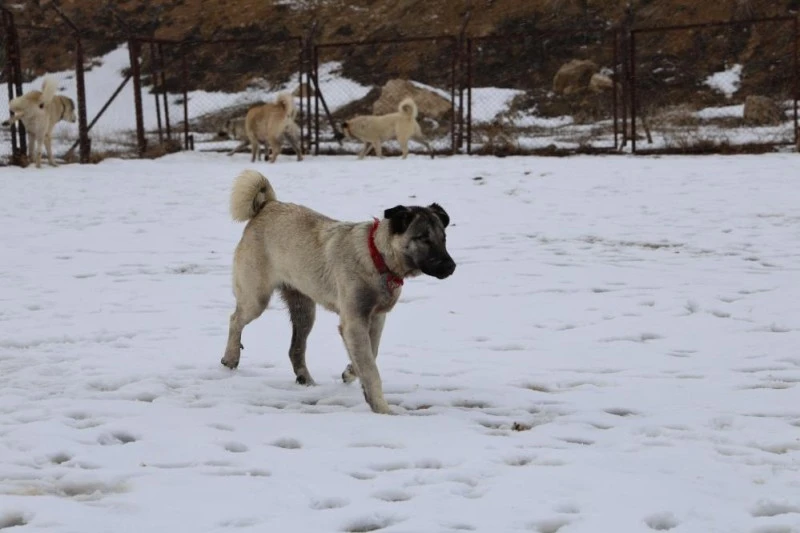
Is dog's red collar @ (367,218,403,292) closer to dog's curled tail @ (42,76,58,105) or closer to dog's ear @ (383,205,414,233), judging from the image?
dog's ear @ (383,205,414,233)

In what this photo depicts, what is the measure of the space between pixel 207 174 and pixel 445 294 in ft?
32.5

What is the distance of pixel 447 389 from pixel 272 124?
15.1m

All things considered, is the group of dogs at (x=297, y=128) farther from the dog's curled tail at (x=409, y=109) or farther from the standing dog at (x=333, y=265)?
the standing dog at (x=333, y=265)

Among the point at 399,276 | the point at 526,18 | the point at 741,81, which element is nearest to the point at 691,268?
the point at 399,276

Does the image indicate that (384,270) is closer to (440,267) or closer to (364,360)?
(440,267)

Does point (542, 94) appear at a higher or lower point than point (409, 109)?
higher

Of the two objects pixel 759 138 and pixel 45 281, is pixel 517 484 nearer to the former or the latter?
pixel 45 281

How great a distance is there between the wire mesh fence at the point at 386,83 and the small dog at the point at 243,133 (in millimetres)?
1870

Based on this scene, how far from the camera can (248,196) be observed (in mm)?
6043

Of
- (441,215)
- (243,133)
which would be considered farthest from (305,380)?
(243,133)

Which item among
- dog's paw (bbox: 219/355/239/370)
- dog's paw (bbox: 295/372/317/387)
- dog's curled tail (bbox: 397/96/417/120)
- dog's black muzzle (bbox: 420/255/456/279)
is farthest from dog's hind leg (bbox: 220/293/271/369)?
dog's curled tail (bbox: 397/96/417/120)

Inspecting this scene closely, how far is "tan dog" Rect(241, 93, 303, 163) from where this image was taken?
65.2 feet

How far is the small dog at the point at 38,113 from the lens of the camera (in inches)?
681

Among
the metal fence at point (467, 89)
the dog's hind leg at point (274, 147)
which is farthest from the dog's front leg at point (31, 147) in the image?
the dog's hind leg at point (274, 147)
